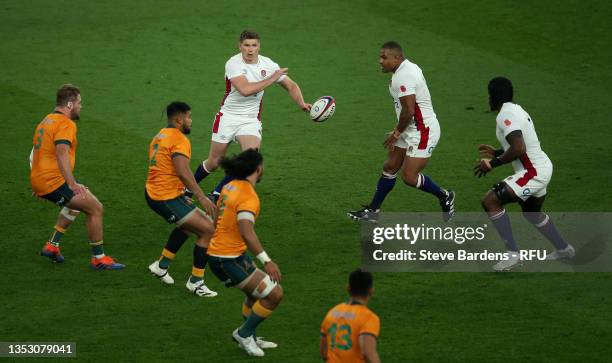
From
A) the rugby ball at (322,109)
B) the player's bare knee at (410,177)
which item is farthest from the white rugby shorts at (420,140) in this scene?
the rugby ball at (322,109)

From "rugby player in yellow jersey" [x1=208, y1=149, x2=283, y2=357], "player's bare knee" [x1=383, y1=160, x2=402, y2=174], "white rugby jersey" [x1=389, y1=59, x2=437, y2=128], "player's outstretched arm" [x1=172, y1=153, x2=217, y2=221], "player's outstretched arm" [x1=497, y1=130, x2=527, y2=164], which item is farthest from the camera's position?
"player's bare knee" [x1=383, y1=160, x2=402, y2=174]

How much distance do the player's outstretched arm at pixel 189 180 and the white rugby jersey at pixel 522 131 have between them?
373cm

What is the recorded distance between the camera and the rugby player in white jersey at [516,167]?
1327 centimetres

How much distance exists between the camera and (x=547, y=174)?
1348cm

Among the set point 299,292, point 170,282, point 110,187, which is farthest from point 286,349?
point 110,187

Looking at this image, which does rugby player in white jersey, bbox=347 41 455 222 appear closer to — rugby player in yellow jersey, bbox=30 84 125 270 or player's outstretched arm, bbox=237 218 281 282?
rugby player in yellow jersey, bbox=30 84 125 270

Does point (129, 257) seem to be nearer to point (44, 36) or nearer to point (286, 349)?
point (286, 349)

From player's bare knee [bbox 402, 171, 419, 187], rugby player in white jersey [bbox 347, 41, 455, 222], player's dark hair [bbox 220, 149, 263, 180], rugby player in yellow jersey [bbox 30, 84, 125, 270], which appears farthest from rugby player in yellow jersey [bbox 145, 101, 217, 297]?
player's bare knee [bbox 402, 171, 419, 187]

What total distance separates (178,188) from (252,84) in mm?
2757

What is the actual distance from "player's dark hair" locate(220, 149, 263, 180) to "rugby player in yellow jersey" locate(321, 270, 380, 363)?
2198 mm

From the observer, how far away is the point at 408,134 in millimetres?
15117

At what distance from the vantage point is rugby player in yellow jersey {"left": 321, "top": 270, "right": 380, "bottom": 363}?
8906 millimetres

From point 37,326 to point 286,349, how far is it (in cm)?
288

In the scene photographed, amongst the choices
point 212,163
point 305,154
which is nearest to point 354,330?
point 212,163
